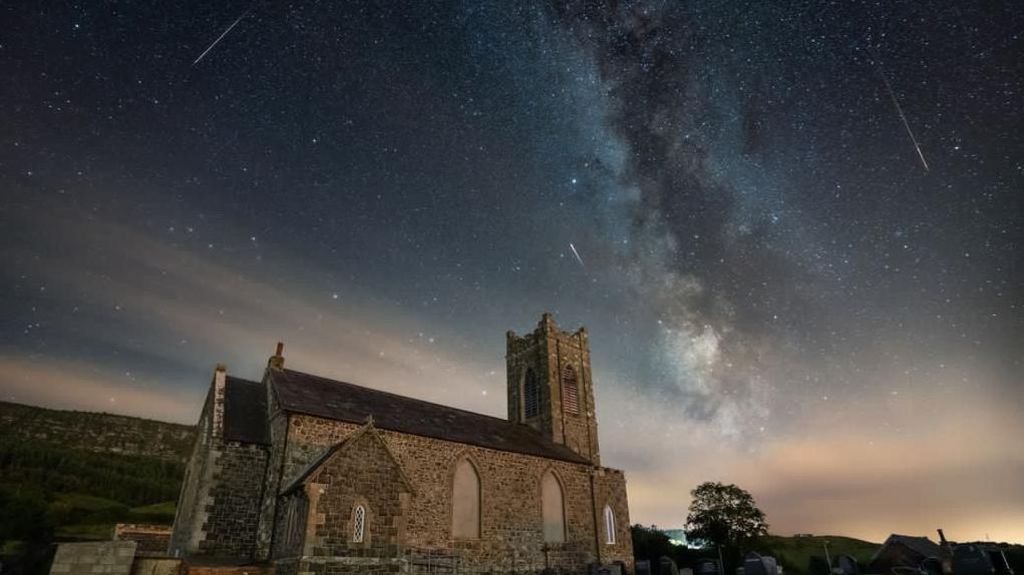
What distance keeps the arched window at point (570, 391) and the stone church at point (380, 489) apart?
1506 mm

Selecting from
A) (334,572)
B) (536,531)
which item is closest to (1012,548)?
(536,531)

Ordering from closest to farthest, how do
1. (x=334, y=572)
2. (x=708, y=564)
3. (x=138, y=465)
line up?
(x=334, y=572) < (x=708, y=564) < (x=138, y=465)

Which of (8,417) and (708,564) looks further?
(8,417)

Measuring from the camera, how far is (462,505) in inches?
876

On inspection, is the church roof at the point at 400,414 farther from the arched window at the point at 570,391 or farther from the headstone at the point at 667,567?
the headstone at the point at 667,567

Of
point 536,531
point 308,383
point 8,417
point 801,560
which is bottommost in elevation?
point 801,560

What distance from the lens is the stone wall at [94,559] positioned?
13.6 meters

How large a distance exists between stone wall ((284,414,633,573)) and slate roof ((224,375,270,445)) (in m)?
2.14

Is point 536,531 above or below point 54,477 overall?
below

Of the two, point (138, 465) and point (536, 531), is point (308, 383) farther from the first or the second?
point (138, 465)

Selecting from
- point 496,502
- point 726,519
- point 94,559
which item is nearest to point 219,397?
point 94,559

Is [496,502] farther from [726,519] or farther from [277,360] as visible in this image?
[726,519]

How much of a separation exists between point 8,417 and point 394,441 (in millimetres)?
141178

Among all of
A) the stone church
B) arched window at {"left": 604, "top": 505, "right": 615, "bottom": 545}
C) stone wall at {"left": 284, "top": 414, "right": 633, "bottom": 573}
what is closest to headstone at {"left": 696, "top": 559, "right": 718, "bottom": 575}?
stone wall at {"left": 284, "top": 414, "right": 633, "bottom": 573}
